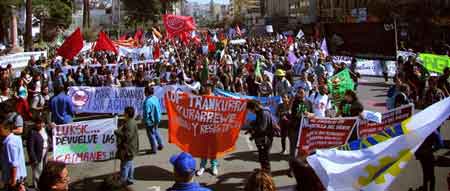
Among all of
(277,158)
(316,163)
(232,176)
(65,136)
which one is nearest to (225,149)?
(232,176)

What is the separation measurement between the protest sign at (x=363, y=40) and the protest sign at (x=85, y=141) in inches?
183

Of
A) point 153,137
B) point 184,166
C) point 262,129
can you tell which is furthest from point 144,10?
point 184,166

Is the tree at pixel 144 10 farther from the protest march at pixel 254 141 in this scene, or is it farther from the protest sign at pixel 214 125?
the protest sign at pixel 214 125

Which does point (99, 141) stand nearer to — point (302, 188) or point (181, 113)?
point (181, 113)

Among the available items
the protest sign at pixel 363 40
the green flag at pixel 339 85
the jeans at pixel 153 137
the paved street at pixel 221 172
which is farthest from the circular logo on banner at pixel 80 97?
the protest sign at pixel 363 40

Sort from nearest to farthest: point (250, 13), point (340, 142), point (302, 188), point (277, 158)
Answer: point (302, 188), point (340, 142), point (277, 158), point (250, 13)

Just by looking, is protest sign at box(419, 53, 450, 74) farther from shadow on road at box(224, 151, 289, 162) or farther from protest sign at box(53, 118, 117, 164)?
protest sign at box(53, 118, 117, 164)

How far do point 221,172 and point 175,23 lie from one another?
560 inches

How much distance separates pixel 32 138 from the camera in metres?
7.64

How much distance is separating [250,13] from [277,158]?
162 meters

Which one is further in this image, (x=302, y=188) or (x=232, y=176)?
(x=232, y=176)

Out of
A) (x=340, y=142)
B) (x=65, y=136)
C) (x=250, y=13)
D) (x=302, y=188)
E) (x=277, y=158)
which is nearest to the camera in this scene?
(x=302, y=188)

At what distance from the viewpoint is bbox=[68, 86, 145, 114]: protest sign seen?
14.5 meters

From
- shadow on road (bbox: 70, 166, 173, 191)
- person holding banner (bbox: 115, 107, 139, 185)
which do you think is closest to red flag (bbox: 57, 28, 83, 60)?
shadow on road (bbox: 70, 166, 173, 191)
